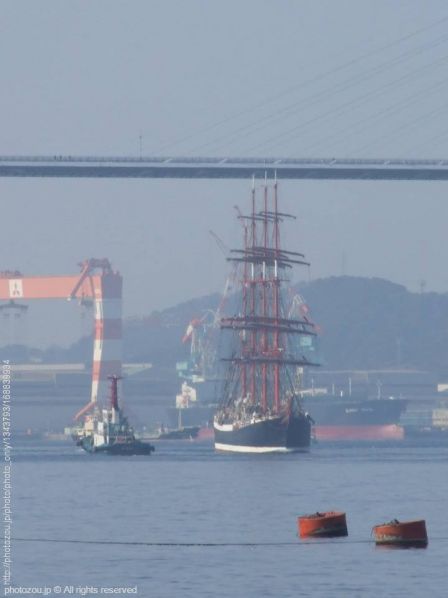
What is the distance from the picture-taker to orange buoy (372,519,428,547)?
24.7 metres

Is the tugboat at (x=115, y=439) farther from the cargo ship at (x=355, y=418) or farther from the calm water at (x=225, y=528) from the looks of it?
the cargo ship at (x=355, y=418)

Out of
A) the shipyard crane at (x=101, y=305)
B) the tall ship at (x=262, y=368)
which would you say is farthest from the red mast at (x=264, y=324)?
the shipyard crane at (x=101, y=305)

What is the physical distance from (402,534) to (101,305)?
266 ft

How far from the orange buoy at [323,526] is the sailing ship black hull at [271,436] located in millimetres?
35151

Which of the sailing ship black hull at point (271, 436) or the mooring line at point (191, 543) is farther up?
the sailing ship black hull at point (271, 436)

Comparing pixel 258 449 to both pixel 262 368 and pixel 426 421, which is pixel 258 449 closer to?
pixel 262 368

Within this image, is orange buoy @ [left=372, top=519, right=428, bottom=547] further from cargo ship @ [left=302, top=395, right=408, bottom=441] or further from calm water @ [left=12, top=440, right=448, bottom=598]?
cargo ship @ [left=302, top=395, right=408, bottom=441]

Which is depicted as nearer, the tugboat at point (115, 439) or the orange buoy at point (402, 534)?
the orange buoy at point (402, 534)

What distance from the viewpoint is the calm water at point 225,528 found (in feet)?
70.6

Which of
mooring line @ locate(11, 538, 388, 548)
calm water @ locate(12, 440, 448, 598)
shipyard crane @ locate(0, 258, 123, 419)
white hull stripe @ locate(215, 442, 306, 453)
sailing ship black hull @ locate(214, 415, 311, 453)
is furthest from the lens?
shipyard crane @ locate(0, 258, 123, 419)

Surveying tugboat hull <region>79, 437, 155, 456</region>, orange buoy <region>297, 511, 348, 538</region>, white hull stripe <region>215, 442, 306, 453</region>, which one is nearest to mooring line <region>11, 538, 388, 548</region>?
orange buoy <region>297, 511, 348, 538</region>

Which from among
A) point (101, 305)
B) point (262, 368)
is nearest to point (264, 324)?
point (262, 368)

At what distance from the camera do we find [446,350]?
621ft

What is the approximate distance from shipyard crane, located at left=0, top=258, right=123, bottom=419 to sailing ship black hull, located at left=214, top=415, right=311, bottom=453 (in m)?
39.4
